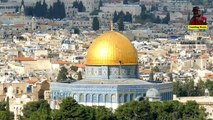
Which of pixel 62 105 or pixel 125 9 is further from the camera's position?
pixel 125 9

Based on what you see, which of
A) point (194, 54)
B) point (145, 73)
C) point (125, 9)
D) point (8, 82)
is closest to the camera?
point (8, 82)

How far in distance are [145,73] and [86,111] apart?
116 feet

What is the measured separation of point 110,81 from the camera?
217 ft

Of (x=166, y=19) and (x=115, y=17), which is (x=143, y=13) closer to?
(x=166, y=19)

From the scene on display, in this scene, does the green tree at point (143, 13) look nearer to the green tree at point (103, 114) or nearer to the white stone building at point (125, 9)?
the white stone building at point (125, 9)

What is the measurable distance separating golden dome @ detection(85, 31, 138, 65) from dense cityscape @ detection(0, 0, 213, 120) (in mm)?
39

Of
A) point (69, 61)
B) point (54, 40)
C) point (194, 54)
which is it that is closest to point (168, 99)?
point (69, 61)

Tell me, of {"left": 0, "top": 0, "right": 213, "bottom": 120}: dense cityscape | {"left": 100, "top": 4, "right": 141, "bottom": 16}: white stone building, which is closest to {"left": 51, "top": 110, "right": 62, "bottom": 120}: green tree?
{"left": 0, "top": 0, "right": 213, "bottom": 120}: dense cityscape

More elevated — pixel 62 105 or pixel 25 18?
pixel 62 105

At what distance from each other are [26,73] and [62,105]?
42.4 metres

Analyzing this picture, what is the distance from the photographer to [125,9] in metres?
196

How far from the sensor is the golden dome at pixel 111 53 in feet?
216

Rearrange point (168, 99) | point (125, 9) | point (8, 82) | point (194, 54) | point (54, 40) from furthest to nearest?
1. point (125, 9)
2. point (54, 40)
3. point (194, 54)
4. point (8, 82)
5. point (168, 99)

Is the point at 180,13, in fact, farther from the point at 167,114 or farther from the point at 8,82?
the point at 167,114
